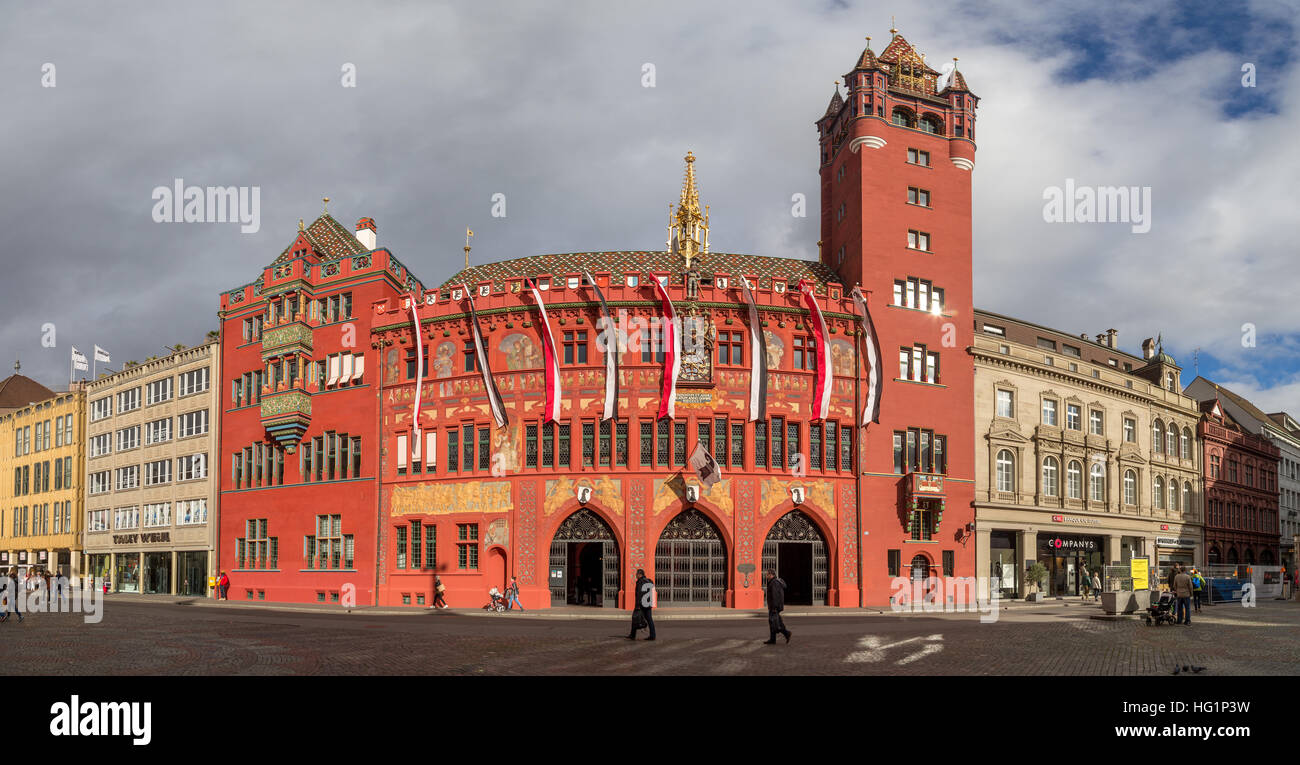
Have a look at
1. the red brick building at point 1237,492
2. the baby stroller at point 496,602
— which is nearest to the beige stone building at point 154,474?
the baby stroller at point 496,602

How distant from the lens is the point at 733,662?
69.1 ft

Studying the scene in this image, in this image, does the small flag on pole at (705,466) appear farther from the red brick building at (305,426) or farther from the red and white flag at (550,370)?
the red brick building at (305,426)

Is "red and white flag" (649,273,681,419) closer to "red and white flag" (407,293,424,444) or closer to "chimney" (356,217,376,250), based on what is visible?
"red and white flag" (407,293,424,444)

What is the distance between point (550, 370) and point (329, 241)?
20.9 m

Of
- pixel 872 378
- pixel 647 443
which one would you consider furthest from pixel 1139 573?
pixel 647 443

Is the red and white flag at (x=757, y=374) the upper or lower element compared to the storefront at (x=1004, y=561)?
upper

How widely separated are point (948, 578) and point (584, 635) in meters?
26.7

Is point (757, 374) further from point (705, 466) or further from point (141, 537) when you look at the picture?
point (141, 537)

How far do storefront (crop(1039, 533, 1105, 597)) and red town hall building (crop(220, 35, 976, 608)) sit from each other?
8947mm

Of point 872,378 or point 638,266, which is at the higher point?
point 638,266

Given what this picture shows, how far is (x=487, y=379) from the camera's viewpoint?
48.2m

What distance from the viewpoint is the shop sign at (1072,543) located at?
2207 inches
